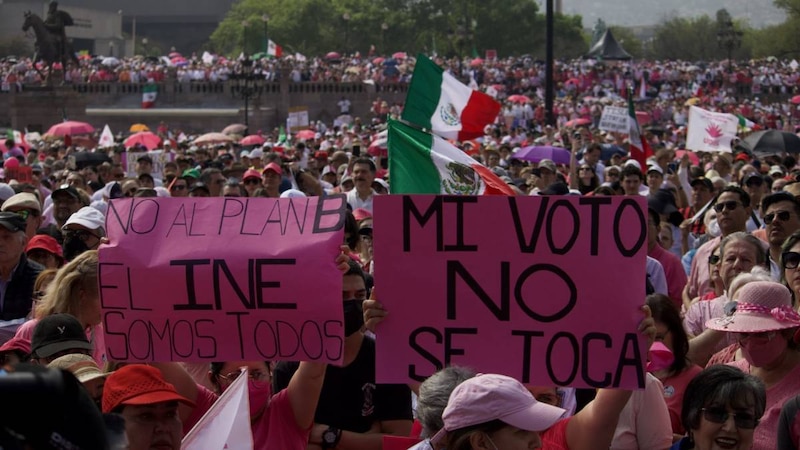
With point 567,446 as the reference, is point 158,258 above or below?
above

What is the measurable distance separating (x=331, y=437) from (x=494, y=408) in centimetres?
122

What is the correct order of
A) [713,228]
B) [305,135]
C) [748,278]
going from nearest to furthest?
[748,278], [713,228], [305,135]

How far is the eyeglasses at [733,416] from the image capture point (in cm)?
429

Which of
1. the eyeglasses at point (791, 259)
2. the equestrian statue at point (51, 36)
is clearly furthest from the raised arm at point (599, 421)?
the equestrian statue at point (51, 36)

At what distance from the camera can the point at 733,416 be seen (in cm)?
430

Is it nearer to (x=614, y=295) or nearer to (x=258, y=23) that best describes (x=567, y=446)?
(x=614, y=295)

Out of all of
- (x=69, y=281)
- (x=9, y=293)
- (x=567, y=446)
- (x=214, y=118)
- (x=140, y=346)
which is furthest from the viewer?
(x=214, y=118)

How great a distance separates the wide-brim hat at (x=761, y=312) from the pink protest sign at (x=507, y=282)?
1.81 feet

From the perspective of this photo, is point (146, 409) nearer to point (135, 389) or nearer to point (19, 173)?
point (135, 389)

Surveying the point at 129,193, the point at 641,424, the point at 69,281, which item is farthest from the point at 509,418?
the point at 129,193

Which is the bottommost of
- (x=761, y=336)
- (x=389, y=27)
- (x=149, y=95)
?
(x=149, y=95)

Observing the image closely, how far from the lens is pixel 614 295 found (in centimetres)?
449

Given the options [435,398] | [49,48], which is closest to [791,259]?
[435,398]

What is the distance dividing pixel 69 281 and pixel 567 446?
2.13 meters
